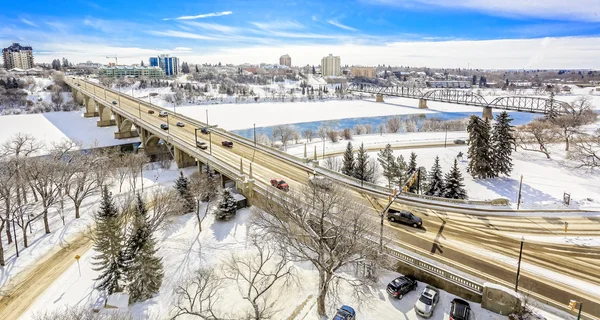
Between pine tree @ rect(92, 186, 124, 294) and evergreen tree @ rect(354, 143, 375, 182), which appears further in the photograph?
evergreen tree @ rect(354, 143, 375, 182)

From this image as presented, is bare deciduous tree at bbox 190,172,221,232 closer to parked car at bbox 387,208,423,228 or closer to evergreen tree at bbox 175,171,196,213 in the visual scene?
evergreen tree at bbox 175,171,196,213

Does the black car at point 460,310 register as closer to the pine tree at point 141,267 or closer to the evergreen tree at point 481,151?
the pine tree at point 141,267

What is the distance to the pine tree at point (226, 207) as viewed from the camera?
112ft

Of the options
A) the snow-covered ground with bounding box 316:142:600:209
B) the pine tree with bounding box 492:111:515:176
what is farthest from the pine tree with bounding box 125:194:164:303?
the pine tree with bounding box 492:111:515:176

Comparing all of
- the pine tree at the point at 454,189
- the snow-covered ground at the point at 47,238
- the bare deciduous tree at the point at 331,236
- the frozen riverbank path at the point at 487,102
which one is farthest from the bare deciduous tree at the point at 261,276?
the frozen riverbank path at the point at 487,102

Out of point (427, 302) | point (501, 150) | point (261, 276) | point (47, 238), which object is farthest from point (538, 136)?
point (47, 238)

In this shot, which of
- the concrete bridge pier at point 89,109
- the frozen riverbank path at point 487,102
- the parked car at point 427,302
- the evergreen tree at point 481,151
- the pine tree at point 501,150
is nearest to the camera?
the parked car at point 427,302

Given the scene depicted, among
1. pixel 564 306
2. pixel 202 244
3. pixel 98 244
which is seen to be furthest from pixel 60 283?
pixel 564 306

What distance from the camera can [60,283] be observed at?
26891mm

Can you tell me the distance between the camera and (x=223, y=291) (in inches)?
953

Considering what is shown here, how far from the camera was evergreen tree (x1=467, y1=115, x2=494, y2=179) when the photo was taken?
45.1m

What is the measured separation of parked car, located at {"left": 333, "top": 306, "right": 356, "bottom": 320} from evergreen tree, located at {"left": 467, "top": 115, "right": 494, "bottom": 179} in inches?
1312

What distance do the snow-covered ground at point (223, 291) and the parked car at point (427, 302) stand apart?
16.8 inches

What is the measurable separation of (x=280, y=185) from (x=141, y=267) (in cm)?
1367
